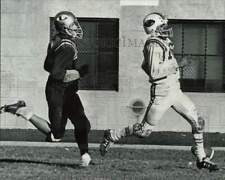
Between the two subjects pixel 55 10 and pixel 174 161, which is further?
pixel 55 10

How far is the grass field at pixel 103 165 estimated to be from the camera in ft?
30.7

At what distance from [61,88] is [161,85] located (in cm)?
135

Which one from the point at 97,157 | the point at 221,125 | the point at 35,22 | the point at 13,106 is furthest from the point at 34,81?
the point at 13,106

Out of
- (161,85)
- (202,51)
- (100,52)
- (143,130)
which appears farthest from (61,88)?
(202,51)

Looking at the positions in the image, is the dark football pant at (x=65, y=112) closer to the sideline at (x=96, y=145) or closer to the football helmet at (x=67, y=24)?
the football helmet at (x=67, y=24)

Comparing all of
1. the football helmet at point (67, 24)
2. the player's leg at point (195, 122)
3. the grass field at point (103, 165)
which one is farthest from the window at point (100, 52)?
the player's leg at point (195, 122)

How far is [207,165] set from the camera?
9805mm

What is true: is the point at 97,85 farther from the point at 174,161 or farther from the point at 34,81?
the point at 174,161

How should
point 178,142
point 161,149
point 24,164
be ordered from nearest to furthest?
point 24,164 < point 161,149 < point 178,142

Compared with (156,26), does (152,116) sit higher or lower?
lower

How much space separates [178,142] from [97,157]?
3699 millimetres

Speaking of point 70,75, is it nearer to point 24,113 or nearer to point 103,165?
point 24,113

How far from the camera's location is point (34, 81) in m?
17.6

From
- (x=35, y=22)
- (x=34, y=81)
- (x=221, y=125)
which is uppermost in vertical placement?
(x=35, y=22)
